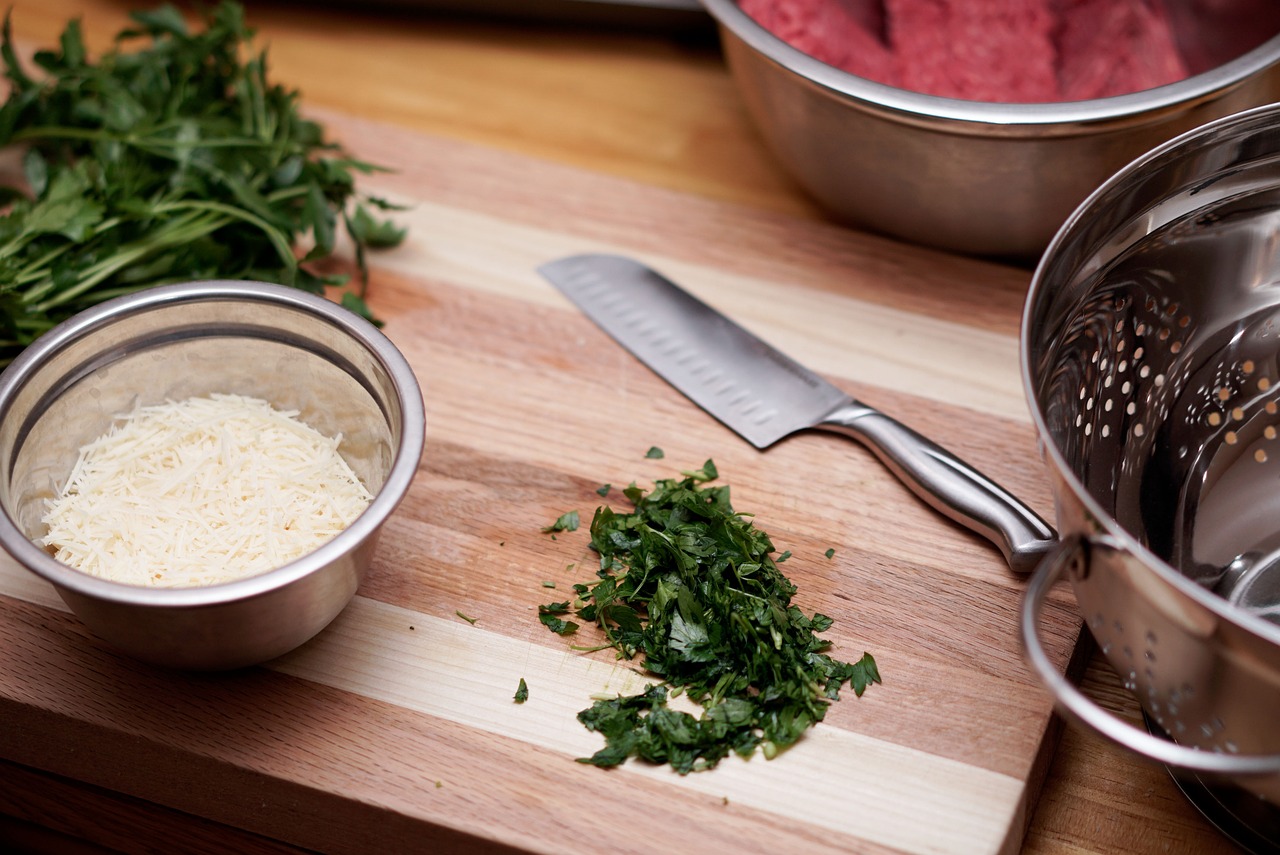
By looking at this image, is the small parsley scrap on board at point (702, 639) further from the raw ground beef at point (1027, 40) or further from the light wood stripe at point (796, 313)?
the raw ground beef at point (1027, 40)

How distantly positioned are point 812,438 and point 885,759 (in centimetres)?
43

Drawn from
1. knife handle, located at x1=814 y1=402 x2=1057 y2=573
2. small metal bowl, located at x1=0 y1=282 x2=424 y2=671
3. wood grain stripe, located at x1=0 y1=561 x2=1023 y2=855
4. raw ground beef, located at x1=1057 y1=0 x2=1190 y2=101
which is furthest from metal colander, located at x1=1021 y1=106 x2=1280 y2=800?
small metal bowl, located at x1=0 y1=282 x2=424 y2=671

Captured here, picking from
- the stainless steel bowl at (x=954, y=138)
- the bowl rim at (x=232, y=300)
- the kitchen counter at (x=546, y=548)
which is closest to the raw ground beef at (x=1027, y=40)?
the stainless steel bowl at (x=954, y=138)

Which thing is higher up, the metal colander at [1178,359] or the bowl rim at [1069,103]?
the bowl rim at [1069,103]

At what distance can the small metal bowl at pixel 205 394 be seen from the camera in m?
0.94

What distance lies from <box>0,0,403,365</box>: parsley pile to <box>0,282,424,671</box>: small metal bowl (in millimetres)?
208

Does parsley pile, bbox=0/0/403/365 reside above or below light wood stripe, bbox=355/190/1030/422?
above

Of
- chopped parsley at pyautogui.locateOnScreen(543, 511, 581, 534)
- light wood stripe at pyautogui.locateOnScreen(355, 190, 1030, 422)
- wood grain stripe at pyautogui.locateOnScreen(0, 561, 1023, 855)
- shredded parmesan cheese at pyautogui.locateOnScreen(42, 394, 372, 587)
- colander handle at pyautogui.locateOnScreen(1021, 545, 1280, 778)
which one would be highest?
colander handle at pyautogui.locateOnScreen(1021, 545, 1280, 778)

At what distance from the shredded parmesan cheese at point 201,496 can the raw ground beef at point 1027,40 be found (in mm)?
906

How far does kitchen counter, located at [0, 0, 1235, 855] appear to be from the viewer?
1051 millimetres

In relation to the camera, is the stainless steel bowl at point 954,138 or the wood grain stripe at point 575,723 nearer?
the wood grain stripe at point 575,723

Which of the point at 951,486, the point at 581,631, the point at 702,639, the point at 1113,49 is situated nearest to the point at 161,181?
the point at 581,631

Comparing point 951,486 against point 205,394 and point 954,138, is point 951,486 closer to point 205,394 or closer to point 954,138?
point 954,138

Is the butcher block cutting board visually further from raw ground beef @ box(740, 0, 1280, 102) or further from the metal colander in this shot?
raw ground beef @ box(740, 0, 1280, 102)
